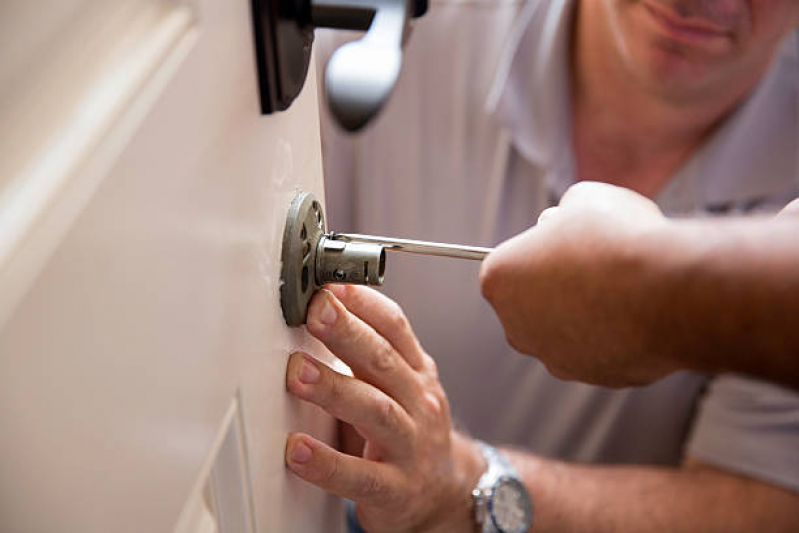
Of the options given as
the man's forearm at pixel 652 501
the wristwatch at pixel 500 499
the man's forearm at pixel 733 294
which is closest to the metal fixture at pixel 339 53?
the man's forearm at pixel 733 294

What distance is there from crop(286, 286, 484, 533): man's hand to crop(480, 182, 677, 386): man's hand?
99 mm

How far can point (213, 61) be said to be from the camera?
233 mm

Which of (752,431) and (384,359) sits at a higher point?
(384,359)

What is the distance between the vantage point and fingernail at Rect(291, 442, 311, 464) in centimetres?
36

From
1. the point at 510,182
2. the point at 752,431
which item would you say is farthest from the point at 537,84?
the point at 752,431

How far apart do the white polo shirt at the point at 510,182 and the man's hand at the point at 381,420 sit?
0.26 meters

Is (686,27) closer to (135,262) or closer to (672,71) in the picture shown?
(672,71)

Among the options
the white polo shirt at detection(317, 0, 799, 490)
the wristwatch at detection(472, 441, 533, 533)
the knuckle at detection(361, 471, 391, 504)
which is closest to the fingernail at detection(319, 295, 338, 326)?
the knuckle at detection(361, 471, 391, 504)

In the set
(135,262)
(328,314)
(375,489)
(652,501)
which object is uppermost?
(135,262)

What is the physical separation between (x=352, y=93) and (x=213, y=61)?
2.2 inches

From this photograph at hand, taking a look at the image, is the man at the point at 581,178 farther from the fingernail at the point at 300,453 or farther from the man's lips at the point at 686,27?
the fingernail at the point at 300,453

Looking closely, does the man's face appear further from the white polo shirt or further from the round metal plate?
the round metal plate

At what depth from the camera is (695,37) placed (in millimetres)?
606

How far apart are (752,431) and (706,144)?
271mm
